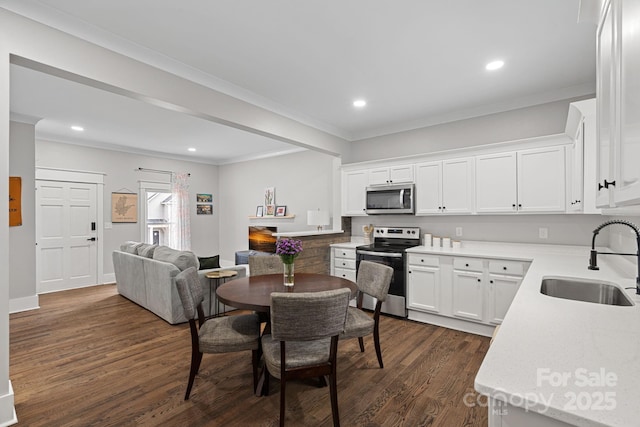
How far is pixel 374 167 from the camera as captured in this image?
4.61 metres

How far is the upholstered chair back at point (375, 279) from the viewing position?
264cm

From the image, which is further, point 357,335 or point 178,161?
point 178,161

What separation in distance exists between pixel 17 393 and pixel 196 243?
5267 mm

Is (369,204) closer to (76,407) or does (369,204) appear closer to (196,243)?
(76,407)

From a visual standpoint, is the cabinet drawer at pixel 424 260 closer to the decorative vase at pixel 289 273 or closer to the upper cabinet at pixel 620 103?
the decorative vase at pixel 289 273

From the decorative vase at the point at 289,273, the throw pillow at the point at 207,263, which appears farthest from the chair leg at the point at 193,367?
the throw pillow at the point at 207,263

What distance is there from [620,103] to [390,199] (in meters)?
3.33

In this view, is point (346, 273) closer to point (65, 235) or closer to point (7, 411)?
point (7, 411)

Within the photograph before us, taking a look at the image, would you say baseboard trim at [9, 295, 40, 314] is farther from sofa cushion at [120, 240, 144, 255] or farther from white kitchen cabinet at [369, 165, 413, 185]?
white kitchen cabinet at [369, 165, 413, 185]

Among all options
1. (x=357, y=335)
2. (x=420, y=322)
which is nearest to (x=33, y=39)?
(x=357, y=335)

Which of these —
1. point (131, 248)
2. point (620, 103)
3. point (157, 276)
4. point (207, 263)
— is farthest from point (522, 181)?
point (131, 248)

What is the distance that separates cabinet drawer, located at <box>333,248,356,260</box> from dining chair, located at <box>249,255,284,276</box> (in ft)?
4.72

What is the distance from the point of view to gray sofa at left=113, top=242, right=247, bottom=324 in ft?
12.3

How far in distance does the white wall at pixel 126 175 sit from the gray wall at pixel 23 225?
1134mm
